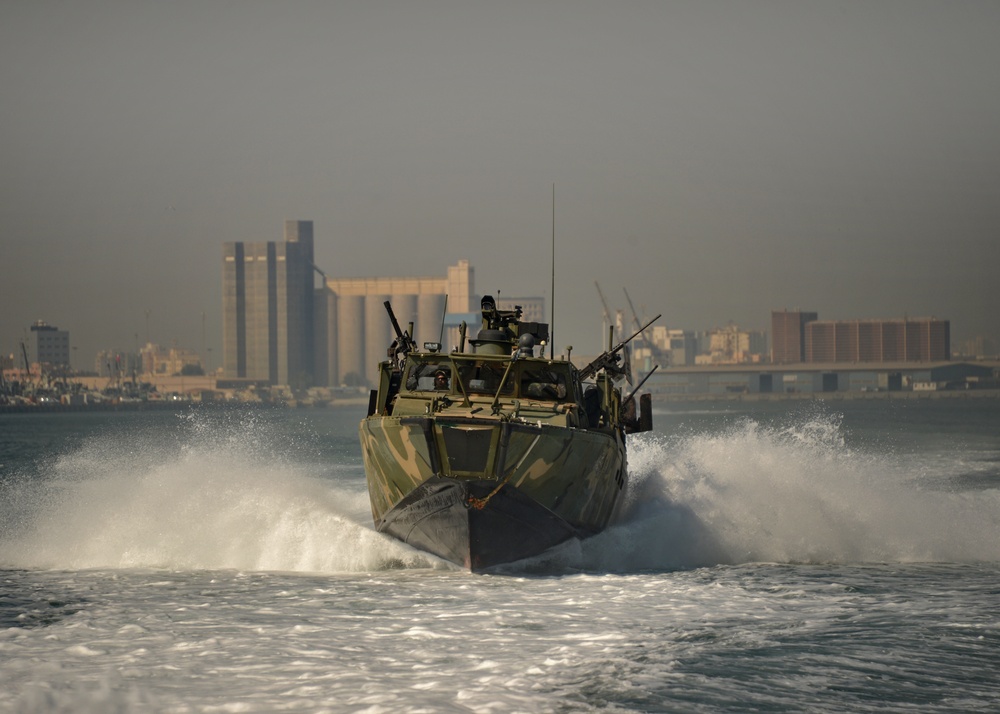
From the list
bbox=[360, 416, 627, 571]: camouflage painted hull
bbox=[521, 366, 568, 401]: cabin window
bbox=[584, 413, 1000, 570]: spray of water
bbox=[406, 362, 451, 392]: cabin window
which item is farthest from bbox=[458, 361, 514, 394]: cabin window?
bbox=[584, 413, 1000, 570]: spray of water

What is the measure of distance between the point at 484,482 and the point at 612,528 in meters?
4.04

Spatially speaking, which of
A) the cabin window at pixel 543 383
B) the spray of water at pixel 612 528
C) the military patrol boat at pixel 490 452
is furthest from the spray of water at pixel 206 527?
the cabin window at pixel 543 383

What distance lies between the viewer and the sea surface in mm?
13273

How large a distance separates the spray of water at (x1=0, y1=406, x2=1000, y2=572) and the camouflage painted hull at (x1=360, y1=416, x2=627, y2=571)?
73 cm

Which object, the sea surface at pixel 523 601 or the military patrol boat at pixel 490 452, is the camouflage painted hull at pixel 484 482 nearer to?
the military patrol boat at pixel 490 452

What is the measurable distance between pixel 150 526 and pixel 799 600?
39.7 feet

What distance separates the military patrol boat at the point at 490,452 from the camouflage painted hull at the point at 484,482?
0.02 metres

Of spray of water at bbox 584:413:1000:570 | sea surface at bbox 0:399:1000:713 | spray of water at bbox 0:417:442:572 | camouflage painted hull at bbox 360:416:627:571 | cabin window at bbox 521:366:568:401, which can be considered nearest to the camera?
sea surface at bbox 0:399:1000:713

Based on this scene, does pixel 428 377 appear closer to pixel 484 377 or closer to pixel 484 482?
pixel 484 377

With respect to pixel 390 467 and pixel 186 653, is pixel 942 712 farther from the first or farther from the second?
pixel 390 467

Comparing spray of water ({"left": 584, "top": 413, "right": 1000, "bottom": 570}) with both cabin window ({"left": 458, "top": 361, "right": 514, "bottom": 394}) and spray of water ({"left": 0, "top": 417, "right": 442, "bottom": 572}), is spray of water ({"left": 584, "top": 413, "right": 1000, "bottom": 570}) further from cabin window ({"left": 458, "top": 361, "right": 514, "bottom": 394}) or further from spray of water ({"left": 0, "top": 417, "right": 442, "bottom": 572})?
spray of water ({"left": 0, "top": 417, "right": 442, "bottom": 572})

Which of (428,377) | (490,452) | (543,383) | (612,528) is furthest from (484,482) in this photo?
(612,528)

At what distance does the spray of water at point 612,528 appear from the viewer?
876 inches

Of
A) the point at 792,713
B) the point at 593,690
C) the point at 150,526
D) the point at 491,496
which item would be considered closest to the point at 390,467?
the point at 491,496
